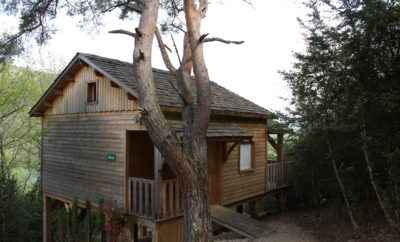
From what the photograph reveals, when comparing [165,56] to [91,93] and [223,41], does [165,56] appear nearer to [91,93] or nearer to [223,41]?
[223,41]

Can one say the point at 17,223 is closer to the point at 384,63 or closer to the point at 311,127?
the point at 311,127

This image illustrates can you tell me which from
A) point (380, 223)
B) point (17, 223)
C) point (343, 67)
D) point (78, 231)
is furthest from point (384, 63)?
point (17, 223)

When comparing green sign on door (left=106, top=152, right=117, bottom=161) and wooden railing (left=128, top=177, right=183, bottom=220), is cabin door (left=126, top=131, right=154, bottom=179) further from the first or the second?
wooden railing (left=128, top=177, right=183, bottom=220)

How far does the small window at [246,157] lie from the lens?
468 inches

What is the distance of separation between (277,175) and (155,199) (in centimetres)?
755

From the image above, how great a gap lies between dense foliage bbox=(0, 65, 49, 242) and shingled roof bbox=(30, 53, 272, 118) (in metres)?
3.74

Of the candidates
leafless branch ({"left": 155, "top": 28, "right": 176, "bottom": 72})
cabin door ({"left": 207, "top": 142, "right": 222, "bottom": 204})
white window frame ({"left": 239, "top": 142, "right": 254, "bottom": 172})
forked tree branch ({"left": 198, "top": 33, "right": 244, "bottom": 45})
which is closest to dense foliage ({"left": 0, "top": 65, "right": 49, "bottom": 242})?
cabin door ({"left": 207, "top": 142, "right": 222, "bottom": 204})

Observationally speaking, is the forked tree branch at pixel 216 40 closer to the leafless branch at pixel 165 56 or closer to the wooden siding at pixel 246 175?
the leafless branch at pixel 165 56

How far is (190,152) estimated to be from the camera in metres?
5.65

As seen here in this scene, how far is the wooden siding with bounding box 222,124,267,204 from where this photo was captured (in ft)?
36.0

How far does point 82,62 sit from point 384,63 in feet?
27.9

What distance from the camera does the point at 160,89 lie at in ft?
30.7

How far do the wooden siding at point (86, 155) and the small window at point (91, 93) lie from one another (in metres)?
0.51

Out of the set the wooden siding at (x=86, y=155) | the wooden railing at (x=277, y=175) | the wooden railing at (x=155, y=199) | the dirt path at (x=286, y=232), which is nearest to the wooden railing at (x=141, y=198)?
the wooden railing at (x=155, y=199)
